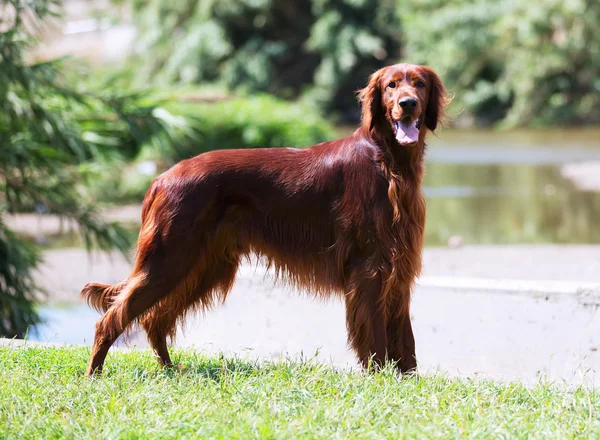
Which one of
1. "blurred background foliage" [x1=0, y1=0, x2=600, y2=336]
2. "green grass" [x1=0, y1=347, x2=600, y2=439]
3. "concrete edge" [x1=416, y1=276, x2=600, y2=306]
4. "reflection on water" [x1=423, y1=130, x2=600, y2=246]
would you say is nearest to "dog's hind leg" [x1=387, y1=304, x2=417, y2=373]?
"green grass" [x1=0, y1=347, x2=600, y2=439]

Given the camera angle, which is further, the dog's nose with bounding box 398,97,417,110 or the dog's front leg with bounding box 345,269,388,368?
the dog's front leg with bounding box 345,269,388,368

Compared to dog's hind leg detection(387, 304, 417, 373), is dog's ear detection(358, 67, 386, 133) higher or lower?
higher

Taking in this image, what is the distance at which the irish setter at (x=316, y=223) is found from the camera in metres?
4.70

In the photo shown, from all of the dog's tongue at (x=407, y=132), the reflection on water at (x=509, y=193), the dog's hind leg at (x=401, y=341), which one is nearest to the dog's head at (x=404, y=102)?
the dog's tongue at (x=407, y=132)

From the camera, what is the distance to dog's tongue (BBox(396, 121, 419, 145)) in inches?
182

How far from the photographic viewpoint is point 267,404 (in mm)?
4059

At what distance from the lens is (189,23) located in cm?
3253

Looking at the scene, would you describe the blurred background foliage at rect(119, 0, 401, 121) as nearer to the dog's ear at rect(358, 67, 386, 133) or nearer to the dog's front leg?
the dog's ear at rect(358, 67, 386, 133)

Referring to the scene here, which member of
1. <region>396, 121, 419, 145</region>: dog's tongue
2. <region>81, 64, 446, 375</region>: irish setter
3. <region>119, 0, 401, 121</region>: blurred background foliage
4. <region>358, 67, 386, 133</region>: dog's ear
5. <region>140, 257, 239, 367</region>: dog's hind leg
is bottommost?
<region>140, 257, 239, 367</region>: dog's hind leg

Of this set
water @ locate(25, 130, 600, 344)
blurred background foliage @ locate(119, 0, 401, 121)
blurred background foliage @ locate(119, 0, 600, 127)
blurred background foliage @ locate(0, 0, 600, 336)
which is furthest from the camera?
blurred background foliage @ locate(119, 0, 401, 121)

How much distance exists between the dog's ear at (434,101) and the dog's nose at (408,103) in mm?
290

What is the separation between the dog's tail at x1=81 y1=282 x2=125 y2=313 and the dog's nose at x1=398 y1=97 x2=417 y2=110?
1.80 metres

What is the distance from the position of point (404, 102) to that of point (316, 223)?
833 millimetres

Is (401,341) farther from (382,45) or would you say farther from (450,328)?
(382,45)
